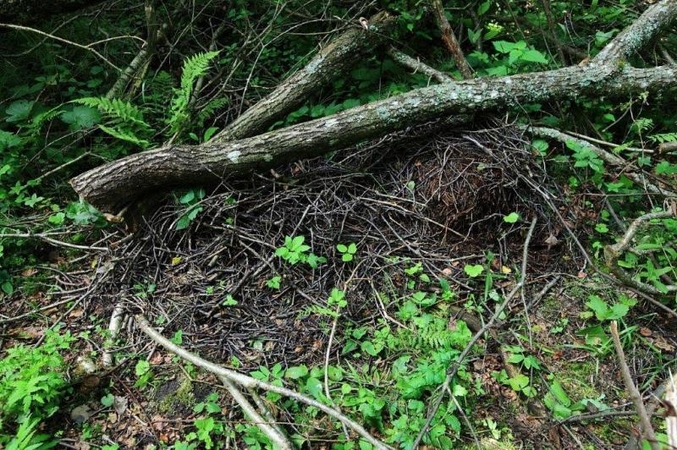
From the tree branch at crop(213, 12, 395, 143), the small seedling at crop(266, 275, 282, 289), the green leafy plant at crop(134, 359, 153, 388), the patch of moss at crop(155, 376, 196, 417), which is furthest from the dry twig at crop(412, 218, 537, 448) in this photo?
the tree branch at crop(213, 12, 395, 143)

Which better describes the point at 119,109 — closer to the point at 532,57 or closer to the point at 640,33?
the point at 532,57

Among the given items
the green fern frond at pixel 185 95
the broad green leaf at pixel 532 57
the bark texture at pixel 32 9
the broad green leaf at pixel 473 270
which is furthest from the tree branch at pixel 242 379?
the broad green leaf at pixel 532 57

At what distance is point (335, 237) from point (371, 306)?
1.78ft

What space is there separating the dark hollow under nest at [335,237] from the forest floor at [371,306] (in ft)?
0.04

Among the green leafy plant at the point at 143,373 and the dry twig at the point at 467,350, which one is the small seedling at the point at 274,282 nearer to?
the green leafy plant at the point at 143,373

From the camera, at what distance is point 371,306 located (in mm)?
2779

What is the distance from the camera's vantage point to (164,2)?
4828 millimetres

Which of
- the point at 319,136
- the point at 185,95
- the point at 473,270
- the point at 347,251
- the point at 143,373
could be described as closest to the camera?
the point at 143,373

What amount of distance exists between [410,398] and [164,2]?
4.72m

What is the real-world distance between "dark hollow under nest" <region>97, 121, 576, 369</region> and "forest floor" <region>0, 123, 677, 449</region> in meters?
0.01

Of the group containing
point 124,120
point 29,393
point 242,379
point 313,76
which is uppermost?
point 124,120

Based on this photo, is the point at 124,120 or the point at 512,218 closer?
the point at 512,218

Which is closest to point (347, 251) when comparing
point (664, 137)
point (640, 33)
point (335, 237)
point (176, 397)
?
point (335, 237)

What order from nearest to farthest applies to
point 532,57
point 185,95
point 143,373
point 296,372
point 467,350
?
point 467,350
point 296,372
point 143,373
point 532,57
point 185,95
